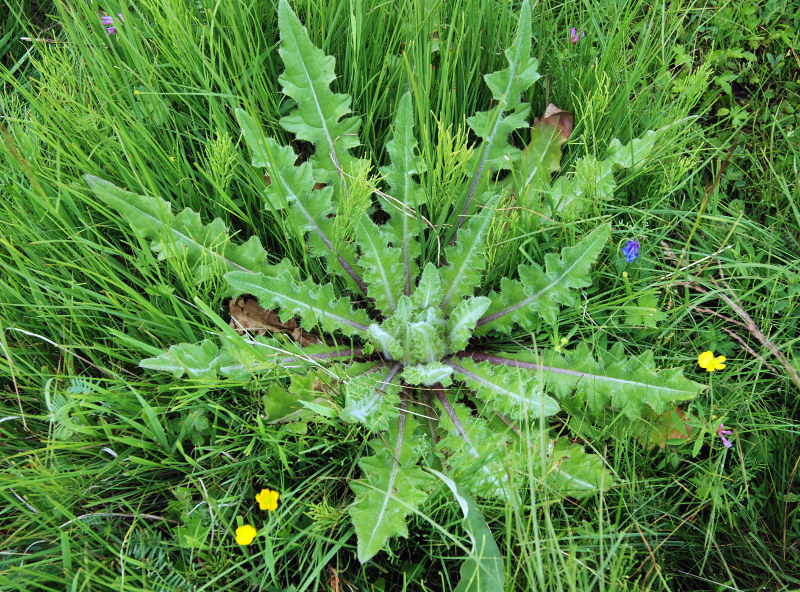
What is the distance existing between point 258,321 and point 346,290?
0.37 meters

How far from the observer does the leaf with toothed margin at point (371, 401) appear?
5.51ft

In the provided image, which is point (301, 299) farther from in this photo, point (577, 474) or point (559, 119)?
point (559, 119)

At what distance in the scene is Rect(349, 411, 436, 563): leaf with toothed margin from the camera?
156cm

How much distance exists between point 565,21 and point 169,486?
8.02 ft

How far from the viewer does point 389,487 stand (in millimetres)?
1687

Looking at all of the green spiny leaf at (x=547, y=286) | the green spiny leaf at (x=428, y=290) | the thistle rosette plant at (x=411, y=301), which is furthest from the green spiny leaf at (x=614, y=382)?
the green spiny leaf at (x=428, y=290)

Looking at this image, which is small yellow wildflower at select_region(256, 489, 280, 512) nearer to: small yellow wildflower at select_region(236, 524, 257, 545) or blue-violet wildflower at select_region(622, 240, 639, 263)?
small yellow wildflower at select_region(236, 524, 257, 545)

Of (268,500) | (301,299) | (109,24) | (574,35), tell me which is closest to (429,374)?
(301,299)

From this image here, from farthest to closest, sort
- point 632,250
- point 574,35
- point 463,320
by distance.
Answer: point 574,35 → point 632,250 → point 463,320

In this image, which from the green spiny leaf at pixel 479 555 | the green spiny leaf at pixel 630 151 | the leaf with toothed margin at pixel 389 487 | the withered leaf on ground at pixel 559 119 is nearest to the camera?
the green spiny leaf at pixel 479 555

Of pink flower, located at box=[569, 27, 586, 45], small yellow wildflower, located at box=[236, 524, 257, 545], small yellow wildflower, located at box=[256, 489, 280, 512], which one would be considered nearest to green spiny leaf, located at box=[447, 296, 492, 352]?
small yellow wildflower, located at box=[256, 489, 280, 512]

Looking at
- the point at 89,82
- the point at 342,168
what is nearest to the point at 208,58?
the point at 89,82

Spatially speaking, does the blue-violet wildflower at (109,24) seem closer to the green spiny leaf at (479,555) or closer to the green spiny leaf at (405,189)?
the green spiny leaf at (405,189)

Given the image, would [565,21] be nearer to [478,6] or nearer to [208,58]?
[478,6]
